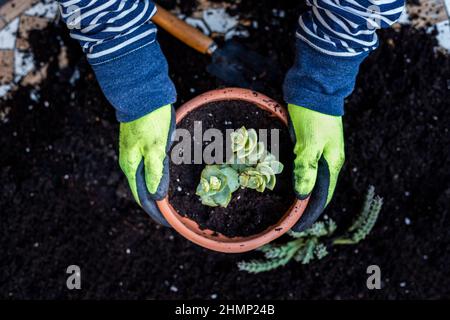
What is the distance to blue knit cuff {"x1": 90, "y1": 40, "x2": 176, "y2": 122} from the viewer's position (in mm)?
1185

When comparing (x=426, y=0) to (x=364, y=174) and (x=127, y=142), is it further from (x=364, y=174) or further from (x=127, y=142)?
(x=127, y=142)

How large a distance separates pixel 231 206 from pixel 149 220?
316mm

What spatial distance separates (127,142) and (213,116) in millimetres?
196

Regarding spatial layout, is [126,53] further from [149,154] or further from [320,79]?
[320,79]

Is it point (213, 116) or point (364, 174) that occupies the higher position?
point (213, 116)

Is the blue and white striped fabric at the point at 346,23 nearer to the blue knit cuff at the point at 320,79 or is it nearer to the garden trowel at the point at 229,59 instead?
the blue knit cuff at the point at 320,79

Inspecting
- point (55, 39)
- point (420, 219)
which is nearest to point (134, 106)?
point (55, 39)

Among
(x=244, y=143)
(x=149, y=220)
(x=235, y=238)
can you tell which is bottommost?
(x=149, y=220)

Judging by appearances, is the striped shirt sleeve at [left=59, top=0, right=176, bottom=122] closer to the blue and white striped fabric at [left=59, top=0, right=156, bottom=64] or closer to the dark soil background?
the blue and white striped fabric at [left=59, top=0, right=156, bottom=64]

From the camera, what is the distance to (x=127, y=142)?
1.24 metres

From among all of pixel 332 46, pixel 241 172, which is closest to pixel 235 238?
pixel 241 172

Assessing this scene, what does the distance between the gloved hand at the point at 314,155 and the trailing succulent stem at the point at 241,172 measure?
0.08 m

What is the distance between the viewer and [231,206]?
1242 millimetres

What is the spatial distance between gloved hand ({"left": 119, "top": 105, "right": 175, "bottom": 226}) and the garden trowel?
24 centimetres
